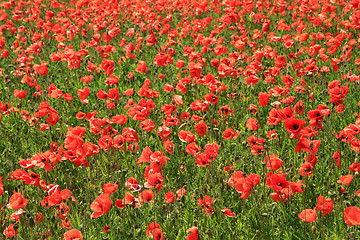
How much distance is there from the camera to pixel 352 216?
2014 millimetres

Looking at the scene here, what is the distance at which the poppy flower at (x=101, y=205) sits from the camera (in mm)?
2365

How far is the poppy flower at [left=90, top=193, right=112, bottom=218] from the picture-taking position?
2365mm

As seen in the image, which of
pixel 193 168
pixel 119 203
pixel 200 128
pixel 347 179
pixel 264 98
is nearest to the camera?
pixel 347 179

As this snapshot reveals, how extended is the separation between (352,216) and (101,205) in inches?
58.4

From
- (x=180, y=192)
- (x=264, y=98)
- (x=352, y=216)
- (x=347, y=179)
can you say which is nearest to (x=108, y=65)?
(x=264, y=98)

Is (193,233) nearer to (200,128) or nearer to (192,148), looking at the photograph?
(192,148)

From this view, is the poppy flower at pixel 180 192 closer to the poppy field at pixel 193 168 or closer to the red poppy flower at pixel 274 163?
the poppy field at pixel 193 168

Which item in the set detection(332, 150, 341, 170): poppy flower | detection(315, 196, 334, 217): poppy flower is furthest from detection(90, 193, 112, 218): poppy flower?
detection(332, 150, 341, 170): poppy flower

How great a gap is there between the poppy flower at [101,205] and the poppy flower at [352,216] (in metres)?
1.38

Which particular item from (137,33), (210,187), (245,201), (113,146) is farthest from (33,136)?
(137,33)

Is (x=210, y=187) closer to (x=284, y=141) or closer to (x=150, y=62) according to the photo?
(x=284, y=141)

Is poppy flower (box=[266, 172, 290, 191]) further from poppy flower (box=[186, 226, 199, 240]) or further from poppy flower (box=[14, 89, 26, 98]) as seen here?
poppy flower (box=[14, 89, 26, 98])

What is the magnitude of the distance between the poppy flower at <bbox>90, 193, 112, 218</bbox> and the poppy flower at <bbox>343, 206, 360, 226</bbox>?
1.38 m

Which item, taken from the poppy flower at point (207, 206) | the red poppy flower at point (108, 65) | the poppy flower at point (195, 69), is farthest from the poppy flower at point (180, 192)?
the red poppy flower at point (108, 65)
